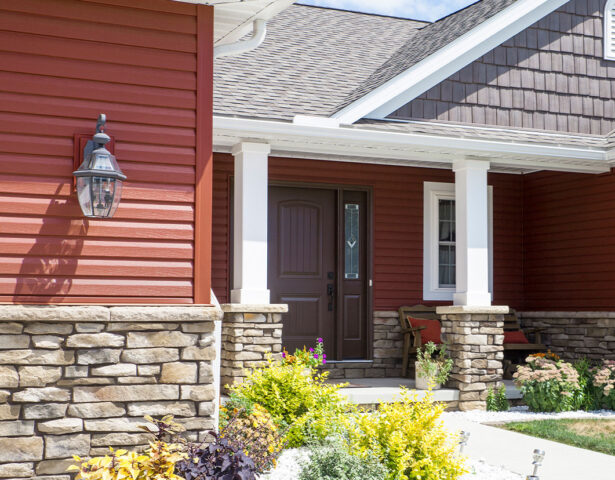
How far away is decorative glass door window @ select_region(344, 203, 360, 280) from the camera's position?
33.9 feet

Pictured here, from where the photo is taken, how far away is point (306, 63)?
10648 mm

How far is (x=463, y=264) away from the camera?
30.2 ft

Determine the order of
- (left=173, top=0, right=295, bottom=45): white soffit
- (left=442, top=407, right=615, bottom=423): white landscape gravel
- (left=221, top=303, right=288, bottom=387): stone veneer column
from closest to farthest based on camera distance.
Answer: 1. (left=173, top=0, right=295, bottom=45): white soffit
2. (left=221, top=303, right=288, bottom=387): stone veneer column
3. (left=442, top=407, right=615, bottom=423): white landscape gravel

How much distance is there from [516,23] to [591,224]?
2.78m

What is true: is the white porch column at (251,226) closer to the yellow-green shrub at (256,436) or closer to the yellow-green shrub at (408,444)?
the yellow-green shrub at (256,436)

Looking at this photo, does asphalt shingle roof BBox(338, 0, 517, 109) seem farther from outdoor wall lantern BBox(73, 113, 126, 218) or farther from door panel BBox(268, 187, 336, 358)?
outdoor wall lantern BBox(73, 113, 126, 218)

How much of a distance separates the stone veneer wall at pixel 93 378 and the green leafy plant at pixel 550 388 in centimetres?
477

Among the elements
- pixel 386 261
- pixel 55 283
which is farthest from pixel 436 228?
pixel 55 283

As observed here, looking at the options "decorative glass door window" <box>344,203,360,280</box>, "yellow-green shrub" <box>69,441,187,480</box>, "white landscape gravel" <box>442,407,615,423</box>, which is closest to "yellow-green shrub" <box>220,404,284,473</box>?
"yellow-green shrub" <box>69,441,187,480</box>

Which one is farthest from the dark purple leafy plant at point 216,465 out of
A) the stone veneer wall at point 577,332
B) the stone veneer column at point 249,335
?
the stone veneer wall at point 577,332

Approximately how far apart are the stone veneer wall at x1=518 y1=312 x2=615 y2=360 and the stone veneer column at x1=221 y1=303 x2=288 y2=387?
433cm

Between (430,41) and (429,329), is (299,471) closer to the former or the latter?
(429,329)

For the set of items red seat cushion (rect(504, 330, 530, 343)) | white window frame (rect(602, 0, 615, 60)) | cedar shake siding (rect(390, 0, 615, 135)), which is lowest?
red seat cushion (rect(504, 330, 530, 343))

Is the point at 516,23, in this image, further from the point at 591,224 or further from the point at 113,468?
the point at 113,468
